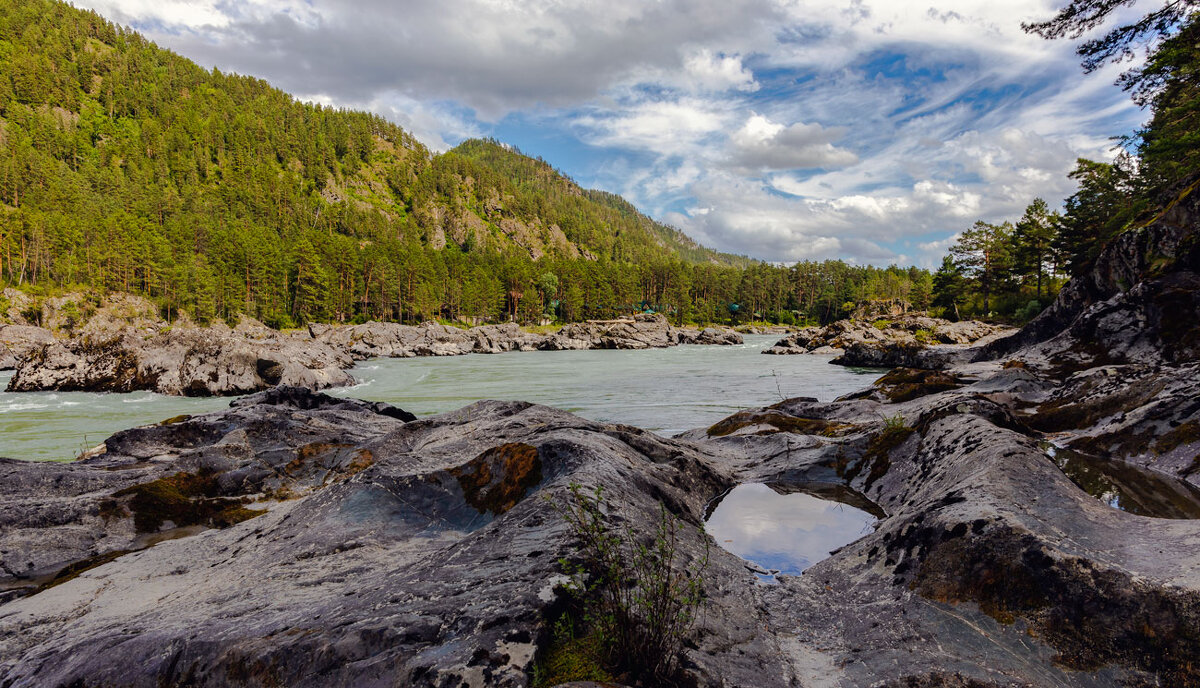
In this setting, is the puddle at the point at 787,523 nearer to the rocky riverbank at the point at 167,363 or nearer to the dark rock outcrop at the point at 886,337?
the rocky riverbank at the point at 167,363

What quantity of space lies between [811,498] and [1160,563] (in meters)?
3.99

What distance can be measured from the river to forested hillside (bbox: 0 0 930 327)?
2000 inches

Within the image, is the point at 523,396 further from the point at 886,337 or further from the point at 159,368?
the point at 886,337

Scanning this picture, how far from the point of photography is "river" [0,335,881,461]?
55.3ft

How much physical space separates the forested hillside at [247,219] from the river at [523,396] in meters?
50.8

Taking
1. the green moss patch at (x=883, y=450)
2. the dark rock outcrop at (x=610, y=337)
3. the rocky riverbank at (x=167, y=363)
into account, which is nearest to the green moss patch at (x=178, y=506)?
the green moss patch at (x=883, y=450)

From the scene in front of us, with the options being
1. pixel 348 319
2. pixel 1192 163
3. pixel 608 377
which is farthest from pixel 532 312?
pixel 1192 163

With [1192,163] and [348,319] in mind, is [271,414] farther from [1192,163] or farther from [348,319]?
[348,319]

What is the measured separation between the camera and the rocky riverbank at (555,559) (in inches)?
107

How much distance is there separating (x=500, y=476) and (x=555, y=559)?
231cm

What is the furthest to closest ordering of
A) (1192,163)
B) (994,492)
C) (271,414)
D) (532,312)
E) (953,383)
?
(532,312) < (1192,163) < (953,383) < (271,414) < (994,492)

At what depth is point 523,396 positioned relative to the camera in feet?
84.7

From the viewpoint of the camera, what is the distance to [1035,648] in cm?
290

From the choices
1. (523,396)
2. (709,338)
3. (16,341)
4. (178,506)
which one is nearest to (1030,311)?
(709,338)
